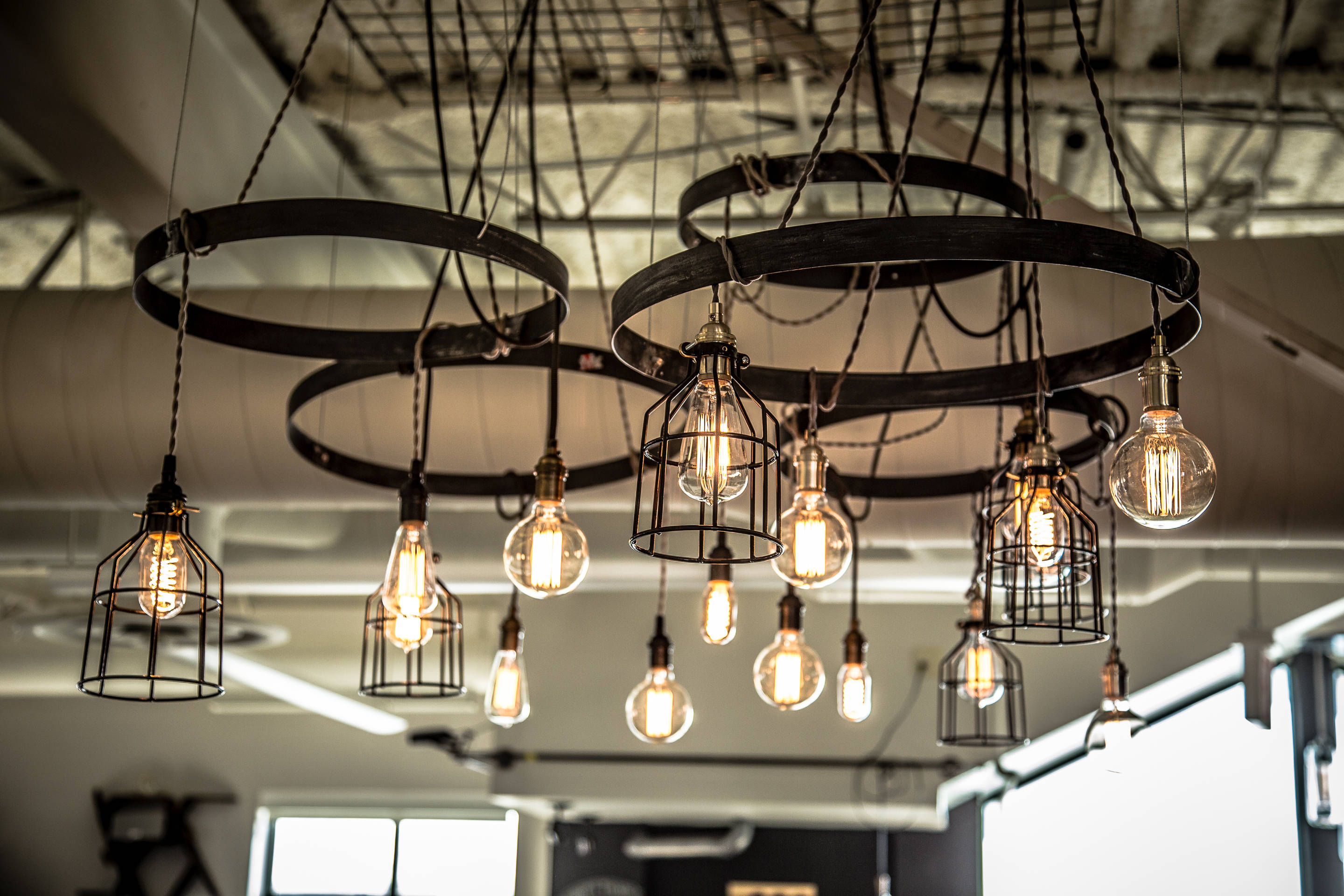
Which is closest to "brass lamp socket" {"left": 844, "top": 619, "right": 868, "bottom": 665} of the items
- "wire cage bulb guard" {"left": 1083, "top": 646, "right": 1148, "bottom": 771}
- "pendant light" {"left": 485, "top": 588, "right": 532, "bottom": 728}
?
"wire cage bulb guard" {"left": 1083, "top": 646, "right": 1148, "bottom": 771}

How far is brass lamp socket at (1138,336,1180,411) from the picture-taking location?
1676 mm

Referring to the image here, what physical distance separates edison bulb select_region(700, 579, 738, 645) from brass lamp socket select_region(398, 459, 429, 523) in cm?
65

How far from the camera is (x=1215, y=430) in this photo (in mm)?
3676

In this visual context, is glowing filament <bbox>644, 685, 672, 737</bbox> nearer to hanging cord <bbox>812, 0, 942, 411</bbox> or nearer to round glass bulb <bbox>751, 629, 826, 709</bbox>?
round glass bulb <bbox>751, 629, 826, 709</bbox>

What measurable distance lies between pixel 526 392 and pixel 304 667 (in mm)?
5122

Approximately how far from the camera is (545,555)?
2189mm

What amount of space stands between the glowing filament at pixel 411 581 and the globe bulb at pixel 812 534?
1.98ft

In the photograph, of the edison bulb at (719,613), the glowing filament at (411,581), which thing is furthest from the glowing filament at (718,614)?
the glowing filament at (411,581)

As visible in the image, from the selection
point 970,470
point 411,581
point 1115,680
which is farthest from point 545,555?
point 970,470

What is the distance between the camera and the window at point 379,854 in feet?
32.2

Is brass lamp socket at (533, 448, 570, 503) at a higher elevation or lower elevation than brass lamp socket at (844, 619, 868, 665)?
higher

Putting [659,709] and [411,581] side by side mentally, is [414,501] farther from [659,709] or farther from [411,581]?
[659,709]

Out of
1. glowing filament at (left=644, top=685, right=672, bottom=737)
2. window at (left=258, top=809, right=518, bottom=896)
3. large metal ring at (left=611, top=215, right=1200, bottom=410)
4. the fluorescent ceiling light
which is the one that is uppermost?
the fluorescent ceiling light

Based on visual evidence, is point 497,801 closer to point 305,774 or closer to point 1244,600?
point 305,774
